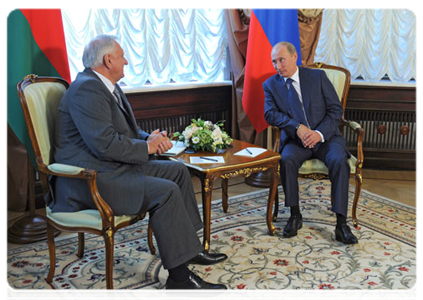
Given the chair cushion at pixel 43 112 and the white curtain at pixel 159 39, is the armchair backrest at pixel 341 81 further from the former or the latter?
the chair cushion at pixel 43 112

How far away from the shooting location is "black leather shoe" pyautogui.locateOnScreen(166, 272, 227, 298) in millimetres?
2607

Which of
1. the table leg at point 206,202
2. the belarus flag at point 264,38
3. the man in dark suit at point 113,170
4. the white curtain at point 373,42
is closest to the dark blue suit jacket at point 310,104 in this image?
the belarus flag at point 264,38

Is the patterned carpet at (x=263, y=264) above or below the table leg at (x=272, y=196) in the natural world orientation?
below

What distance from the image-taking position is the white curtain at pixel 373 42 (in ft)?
15.6

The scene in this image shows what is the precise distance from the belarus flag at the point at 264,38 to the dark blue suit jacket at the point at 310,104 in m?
0.45

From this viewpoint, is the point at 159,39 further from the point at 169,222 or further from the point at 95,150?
the point at 169,222

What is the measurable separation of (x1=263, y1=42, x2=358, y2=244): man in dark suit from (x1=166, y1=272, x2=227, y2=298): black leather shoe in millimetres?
922

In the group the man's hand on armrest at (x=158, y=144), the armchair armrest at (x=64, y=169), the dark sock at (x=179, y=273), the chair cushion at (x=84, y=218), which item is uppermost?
the man's hand on armrest at (x=158, y=144)

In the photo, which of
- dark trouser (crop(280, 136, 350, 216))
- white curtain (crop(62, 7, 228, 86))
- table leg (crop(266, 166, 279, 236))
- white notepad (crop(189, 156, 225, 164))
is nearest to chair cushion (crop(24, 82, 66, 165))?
white notepad (crop(189, 156, 225, 164))

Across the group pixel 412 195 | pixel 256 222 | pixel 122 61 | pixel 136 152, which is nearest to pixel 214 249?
pixel 256 222

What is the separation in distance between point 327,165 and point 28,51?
6.82ft

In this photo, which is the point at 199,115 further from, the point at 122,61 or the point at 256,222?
the point at 122,61

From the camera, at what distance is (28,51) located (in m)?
3.11

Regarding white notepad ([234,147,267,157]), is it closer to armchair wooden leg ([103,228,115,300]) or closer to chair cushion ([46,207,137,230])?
chair cushion ([46,207,137,230])
